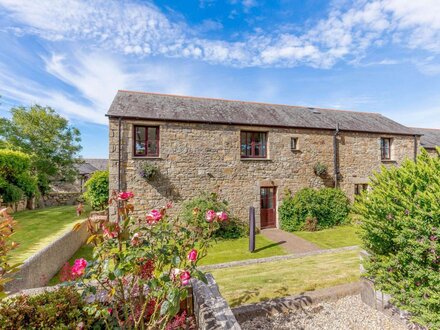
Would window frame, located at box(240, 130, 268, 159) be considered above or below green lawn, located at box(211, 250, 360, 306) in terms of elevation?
above

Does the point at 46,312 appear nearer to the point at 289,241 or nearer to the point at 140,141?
the point at 140,141

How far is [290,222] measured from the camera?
11664 millimetres

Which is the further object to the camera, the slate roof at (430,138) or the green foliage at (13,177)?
the slate roof at (430,138)

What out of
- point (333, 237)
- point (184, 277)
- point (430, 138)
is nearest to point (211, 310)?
point (184, 277)

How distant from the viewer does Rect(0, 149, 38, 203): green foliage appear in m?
11.6

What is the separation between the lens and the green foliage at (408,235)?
116 inches

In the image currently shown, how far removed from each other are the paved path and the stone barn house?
2.26 feet

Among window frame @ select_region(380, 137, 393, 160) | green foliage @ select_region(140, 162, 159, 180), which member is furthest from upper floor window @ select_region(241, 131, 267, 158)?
window frame @ select_region(380, 137, 393, 160)

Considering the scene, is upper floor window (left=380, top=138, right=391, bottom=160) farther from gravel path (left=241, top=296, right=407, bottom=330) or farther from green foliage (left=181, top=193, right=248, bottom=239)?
gravel path (left=241, top=296, right=407, bottom=330)

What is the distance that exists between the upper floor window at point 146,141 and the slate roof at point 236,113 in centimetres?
62

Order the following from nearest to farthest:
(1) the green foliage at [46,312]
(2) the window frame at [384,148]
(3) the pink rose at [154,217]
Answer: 1. (1) the green foliage at [46,312]
2. (3) the pink rose at [154,217]
3. (2) the window frame at [384,148]

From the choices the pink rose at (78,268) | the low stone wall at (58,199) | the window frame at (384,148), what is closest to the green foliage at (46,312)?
the pink rose at (78,268)

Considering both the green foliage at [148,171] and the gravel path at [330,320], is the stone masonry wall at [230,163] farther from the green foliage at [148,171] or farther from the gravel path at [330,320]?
the gravel path at [330,320]

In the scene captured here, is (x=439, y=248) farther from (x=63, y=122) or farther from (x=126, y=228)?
(x=63, y=122)
